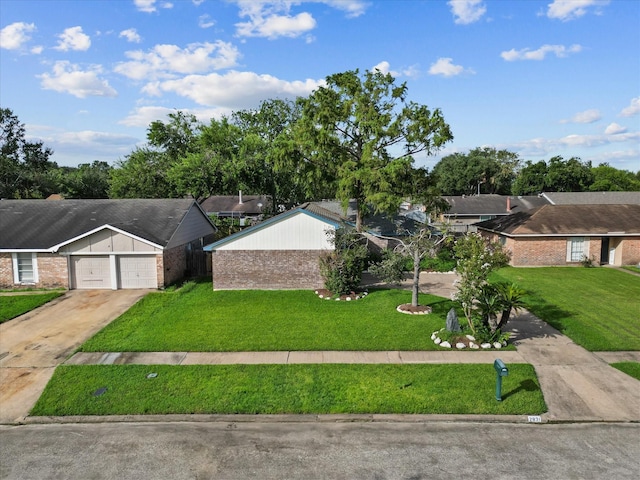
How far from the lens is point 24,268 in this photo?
2264 centimetres

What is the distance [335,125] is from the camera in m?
29.8

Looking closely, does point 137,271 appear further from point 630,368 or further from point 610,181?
point 610,181

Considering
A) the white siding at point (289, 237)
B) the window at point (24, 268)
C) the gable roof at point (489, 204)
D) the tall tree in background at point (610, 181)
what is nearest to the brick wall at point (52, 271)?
the window at point (24, 268)

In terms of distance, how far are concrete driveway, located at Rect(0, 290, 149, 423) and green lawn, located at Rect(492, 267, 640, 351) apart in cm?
1644

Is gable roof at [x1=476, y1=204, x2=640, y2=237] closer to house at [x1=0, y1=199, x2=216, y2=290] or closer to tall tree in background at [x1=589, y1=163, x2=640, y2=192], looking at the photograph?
house at [x1=0, y1=199, x2=216, y2=290]

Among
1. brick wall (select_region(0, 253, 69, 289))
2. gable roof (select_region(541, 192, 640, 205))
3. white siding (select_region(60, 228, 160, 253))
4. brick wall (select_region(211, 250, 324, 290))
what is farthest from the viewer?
gable roof (select_region(541, 192, 640, 205))

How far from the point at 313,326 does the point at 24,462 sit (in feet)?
30.8

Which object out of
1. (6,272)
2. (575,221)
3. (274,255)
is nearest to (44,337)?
(6,272)

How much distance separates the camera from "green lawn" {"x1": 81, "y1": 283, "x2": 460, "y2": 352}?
14.0 m

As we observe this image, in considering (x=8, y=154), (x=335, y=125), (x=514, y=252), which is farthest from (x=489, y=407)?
(x=8, y=154)

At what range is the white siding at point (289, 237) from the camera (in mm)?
21547

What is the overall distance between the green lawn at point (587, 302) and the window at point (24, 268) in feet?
80.5

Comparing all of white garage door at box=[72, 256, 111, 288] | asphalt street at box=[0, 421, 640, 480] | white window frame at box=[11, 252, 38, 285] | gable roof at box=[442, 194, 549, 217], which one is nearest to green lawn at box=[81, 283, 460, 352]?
white garage door at box=[72, 256, 111, 288]

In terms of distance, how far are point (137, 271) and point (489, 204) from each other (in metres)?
45.2
